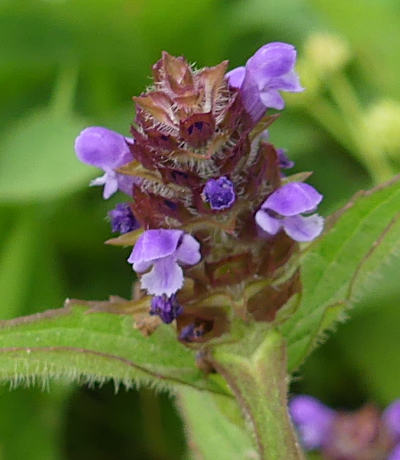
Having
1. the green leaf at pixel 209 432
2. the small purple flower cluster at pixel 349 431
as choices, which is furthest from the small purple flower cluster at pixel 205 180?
the small purple flower cluster at pixel 349 431

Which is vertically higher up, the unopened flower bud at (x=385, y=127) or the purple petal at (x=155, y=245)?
the purple petal at (x=155, y=245)

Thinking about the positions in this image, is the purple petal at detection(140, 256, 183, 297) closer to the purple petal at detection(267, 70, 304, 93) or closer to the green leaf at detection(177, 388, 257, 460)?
the purple petal at detection(267, 70, 304, 93)

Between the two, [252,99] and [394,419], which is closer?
[252,99]

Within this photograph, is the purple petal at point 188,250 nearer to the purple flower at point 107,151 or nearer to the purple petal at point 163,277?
the purple petal at point 163,277

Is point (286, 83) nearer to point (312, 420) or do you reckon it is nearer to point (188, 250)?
point (188, 250)

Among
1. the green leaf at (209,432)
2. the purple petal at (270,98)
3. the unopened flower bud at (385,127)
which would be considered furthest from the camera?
the unopened flower bud at (385,127)

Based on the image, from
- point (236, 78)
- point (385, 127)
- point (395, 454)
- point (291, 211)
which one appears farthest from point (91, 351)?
point (385, 127)
